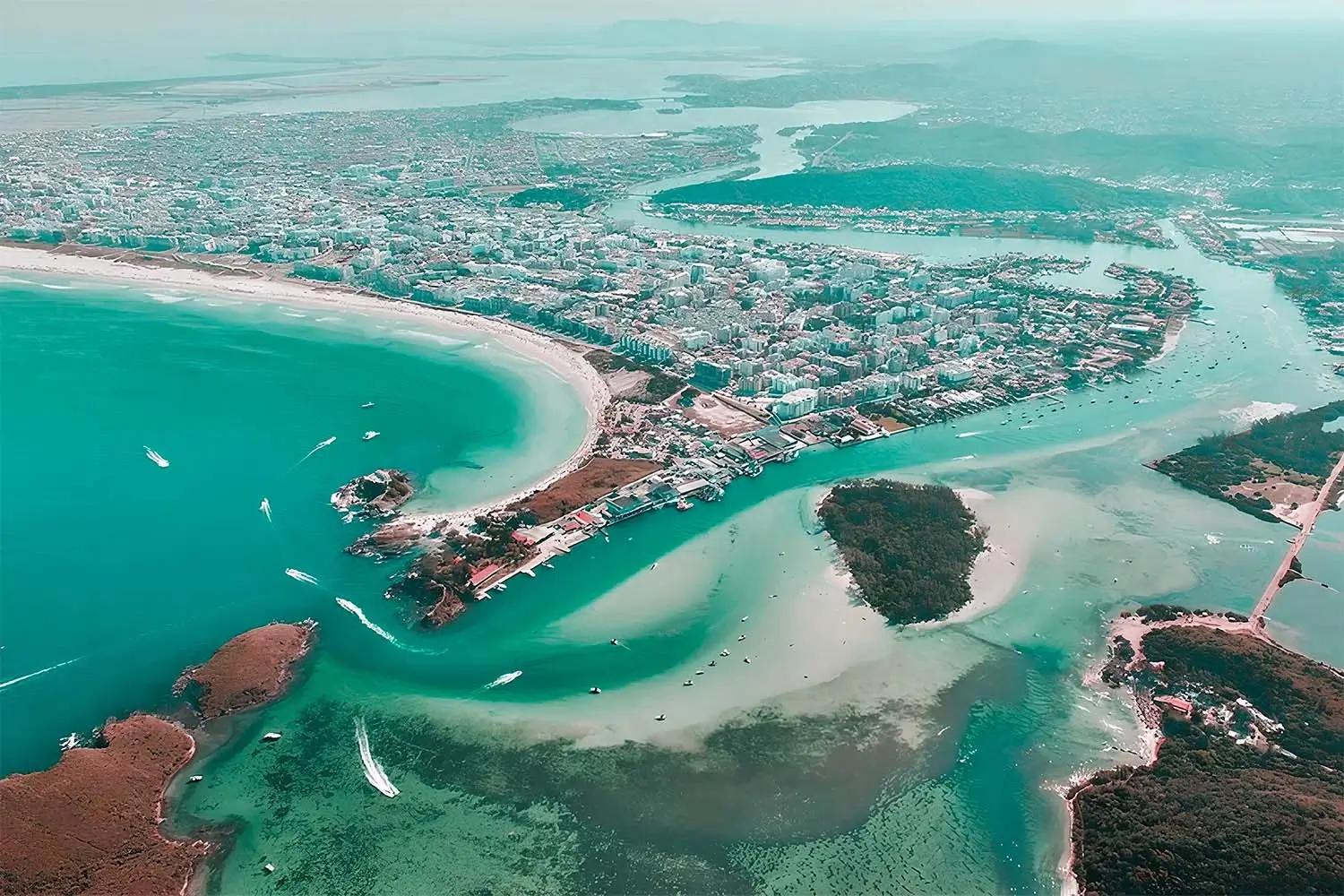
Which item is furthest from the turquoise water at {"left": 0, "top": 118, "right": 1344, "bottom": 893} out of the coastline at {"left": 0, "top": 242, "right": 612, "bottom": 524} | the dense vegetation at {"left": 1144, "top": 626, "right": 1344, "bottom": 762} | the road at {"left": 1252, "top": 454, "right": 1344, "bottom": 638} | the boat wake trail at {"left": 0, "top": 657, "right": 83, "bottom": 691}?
the dense vegetation at {"left": 1144, "top": 626, "right": 1344, "bottom": 762}

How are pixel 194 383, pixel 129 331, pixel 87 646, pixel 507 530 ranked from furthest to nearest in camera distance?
pixel 129 331 → pixel 194 383 → pixel 507 530 → pixel 87 646

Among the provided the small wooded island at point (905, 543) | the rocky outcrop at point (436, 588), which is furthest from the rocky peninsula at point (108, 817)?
the small wooded island at point (905, 543)

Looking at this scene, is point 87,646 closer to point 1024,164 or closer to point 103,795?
point 103,795

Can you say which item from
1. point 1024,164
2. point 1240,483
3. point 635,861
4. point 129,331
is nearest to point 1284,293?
point 1240,483

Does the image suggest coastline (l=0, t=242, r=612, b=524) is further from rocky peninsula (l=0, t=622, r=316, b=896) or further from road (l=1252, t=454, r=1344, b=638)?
road (l=1252, t=454, r=1344, b=638)

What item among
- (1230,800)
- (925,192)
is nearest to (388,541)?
(1230,800)

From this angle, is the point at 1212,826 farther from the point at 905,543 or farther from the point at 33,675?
the point at 33,675

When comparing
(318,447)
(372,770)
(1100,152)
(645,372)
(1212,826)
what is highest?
(1212,826)
